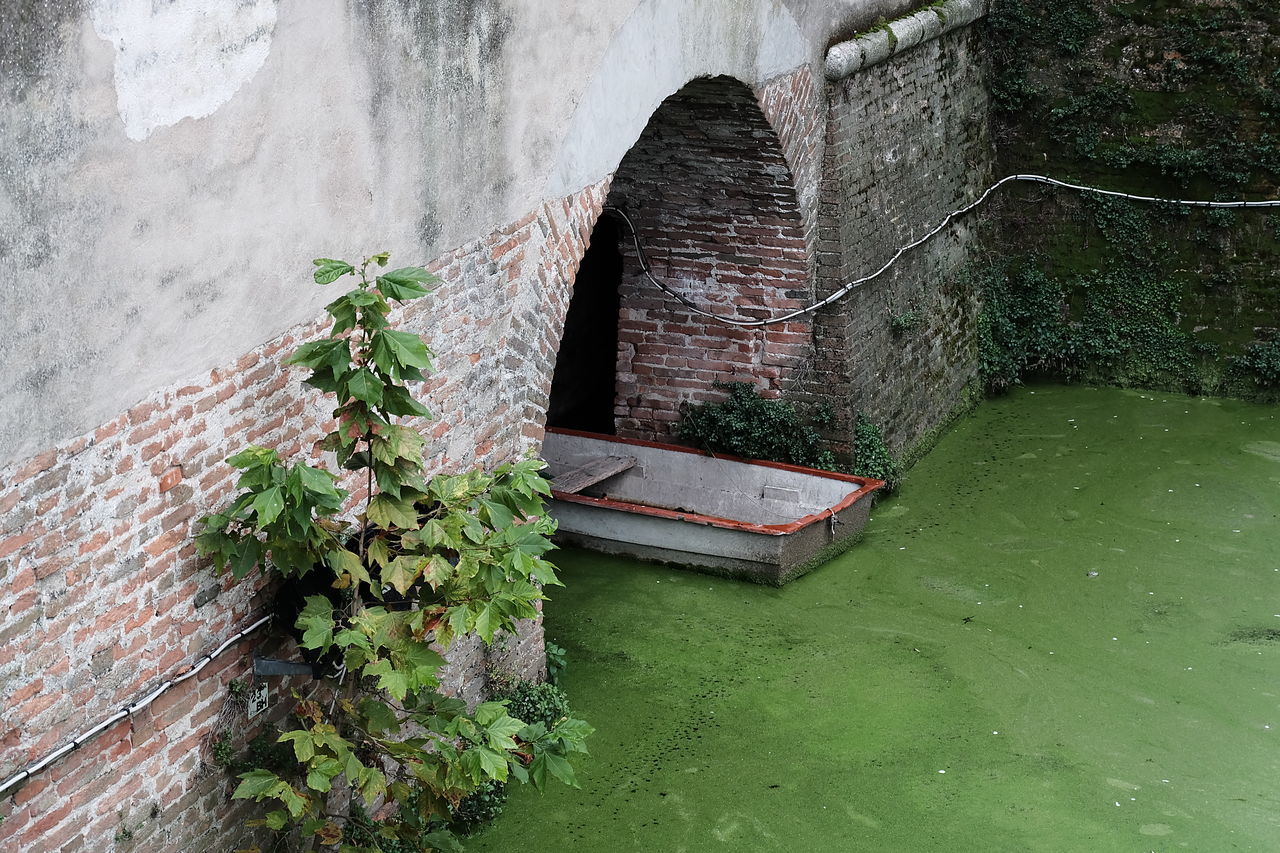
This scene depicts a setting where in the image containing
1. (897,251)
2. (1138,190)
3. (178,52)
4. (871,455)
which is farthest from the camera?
(1138,190)

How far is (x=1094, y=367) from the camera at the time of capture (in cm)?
1183

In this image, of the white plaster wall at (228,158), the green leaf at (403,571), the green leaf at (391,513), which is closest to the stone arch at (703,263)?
the white plaster wall at (228,158)

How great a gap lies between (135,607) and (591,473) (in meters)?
4.93

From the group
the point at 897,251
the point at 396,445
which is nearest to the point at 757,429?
the point at 897,251

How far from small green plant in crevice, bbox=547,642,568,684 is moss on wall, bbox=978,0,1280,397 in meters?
5.66

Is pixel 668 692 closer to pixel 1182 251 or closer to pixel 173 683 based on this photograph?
pixel 173 683

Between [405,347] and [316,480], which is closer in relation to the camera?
[316,480]

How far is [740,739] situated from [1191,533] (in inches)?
154

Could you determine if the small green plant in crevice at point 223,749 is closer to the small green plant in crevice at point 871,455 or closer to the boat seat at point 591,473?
the boat seat at point 591,473

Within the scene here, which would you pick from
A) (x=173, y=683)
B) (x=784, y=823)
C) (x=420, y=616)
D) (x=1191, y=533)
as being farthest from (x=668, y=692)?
(x=1191, y=533)

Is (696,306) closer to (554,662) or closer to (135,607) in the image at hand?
(554,662)

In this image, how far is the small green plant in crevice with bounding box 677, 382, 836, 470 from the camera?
945 cm

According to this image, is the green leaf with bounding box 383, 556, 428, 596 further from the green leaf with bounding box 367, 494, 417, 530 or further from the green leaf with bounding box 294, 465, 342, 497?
the green leaf with bounding box 294, 465, 342, 497

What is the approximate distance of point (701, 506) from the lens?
31.2ft
